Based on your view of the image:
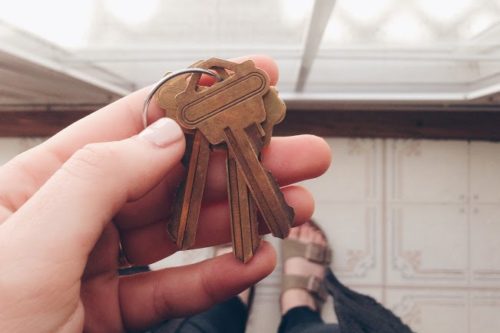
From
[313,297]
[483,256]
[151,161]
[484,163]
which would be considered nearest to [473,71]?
[484,163]

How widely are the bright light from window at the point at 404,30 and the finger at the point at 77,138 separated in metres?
0.31

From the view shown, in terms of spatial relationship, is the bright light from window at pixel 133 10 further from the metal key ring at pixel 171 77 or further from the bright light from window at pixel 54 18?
the metal key ring at pixel 171 77

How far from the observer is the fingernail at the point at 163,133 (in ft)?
1.15

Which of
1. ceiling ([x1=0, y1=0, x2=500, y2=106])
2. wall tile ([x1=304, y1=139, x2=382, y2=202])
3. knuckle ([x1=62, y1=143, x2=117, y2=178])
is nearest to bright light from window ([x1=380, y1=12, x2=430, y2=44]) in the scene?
ceiling ([x1=0, y1=0, x2=500, y2=106])

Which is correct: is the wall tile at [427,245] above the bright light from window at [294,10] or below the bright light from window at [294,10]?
below

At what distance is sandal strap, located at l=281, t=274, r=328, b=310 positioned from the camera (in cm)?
91

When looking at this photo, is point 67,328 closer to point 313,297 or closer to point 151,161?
point 151,161

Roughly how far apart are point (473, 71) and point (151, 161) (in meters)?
0.62

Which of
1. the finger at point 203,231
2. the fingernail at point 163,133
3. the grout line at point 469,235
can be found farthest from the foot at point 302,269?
the fingernail at point 163,133

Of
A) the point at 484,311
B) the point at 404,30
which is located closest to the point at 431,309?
the point at 484,311

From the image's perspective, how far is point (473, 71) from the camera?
0.76 metres

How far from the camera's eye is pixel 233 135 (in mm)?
360

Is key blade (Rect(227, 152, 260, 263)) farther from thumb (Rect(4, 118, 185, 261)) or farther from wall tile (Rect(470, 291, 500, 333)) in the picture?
wall tile (Rect(470, 291, 500, 333))

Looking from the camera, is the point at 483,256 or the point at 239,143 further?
the point at 483,256
